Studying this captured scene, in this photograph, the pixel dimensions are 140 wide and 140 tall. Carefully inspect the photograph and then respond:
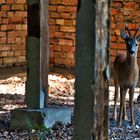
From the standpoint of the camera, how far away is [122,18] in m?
11.7

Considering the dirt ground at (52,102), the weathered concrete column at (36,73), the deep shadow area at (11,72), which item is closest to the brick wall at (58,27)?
the deep shadow area at (11,72)

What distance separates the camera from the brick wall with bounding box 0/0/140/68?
38.3 feet

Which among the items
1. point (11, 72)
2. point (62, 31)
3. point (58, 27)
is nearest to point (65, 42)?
point (62, 31)

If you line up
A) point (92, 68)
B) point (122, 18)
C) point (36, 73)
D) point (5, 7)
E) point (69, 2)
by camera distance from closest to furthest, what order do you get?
point (92, 68)
point (36, 73)
point (122, 18)
point (5, 7)
point (69, 2)

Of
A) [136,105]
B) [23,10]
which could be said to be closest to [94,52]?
[136,105]

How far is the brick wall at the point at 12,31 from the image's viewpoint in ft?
39.2

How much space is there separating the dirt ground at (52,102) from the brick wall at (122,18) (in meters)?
1.16

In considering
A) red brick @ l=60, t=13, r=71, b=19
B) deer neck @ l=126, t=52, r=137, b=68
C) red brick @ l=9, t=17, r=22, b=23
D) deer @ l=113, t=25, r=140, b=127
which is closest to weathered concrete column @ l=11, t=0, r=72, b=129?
deer @ l=113, t=25, r=140, b=127

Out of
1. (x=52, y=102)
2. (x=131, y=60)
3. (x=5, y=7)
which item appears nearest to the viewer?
(x=131, y=60)

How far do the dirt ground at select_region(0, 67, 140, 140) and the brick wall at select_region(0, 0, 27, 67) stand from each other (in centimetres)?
24

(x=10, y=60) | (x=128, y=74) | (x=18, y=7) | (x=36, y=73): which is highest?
(x=18, y=7)

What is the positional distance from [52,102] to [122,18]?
3.10m

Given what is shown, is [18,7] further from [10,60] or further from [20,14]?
[10,60]

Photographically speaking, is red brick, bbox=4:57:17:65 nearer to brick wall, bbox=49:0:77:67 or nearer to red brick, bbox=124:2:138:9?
brick wall, bbox=49:0:77:67
